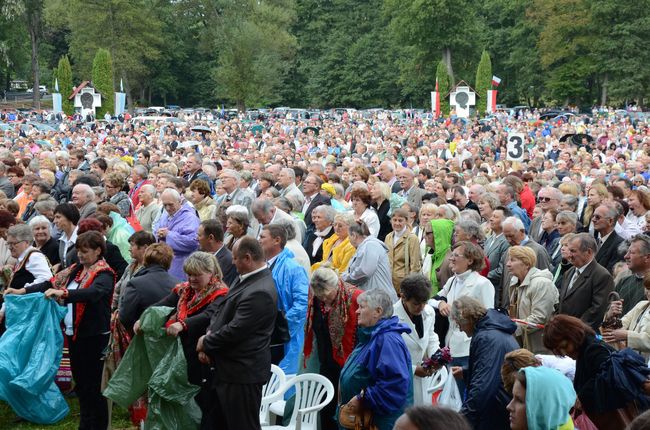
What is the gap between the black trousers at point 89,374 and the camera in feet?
22.3

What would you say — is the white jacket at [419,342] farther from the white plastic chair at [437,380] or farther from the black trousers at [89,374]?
the black trousers at [89,374]

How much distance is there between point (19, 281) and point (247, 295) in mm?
2878

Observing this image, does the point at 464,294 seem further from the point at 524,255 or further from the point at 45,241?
the point at 45,241

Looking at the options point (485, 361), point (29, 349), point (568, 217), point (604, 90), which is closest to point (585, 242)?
point (568, 217)

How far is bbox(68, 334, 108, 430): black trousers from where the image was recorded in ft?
22.3

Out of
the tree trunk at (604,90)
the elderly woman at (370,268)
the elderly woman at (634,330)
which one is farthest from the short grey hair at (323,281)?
the tree trunk at (604,90)

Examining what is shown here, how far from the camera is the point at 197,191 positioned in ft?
32.8

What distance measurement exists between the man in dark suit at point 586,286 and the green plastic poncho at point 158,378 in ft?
9.61

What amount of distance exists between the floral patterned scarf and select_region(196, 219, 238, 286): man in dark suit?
34.6 inches

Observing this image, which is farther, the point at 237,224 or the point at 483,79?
the point at 483,79

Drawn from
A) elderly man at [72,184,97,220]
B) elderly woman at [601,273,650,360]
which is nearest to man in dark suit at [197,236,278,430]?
elderly woman at [601,273,650,360]

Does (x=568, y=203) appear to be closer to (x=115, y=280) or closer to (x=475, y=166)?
(x=115, y=280)

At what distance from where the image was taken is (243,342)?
18.0 feet

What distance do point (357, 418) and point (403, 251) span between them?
3.44 metres
